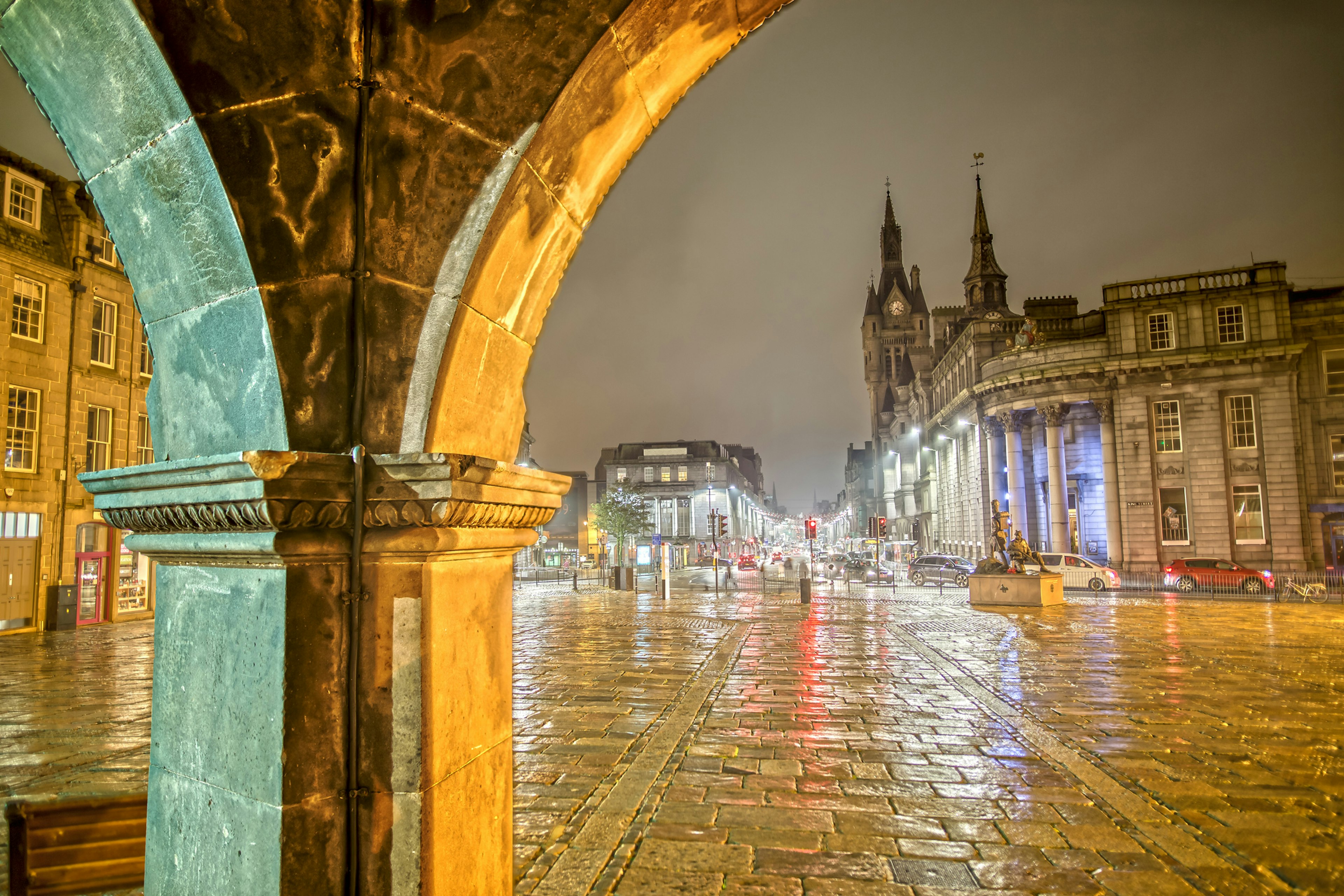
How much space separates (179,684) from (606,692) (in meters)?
7.24

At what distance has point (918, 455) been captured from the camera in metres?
70.4

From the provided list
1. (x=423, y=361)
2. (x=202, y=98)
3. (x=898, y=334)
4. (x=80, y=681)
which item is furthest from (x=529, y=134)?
(x=898, y=334)

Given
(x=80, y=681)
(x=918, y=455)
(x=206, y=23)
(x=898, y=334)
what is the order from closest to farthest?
(x=206, y=23) < (x=80, y=681) < (x=918, y=455) < (x=898, y=334)

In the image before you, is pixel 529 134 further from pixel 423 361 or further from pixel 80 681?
pixel 80 681

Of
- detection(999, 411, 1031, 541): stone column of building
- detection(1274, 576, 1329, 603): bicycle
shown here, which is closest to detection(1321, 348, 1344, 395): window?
detection(1274, 576, 1329, 603): bicycle

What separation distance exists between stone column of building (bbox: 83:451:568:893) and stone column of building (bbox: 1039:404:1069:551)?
42.3m

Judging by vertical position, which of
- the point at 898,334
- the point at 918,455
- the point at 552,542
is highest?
the point at 898,334

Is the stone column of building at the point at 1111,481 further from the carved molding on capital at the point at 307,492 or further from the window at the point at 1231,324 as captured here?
the carved molding on capital at the point at 307,492

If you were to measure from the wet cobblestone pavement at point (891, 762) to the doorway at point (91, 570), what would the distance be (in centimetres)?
902

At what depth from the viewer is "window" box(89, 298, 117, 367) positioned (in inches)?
842

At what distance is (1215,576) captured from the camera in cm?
2742

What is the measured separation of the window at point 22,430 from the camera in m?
18.7

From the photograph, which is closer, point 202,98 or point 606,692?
point 202,98

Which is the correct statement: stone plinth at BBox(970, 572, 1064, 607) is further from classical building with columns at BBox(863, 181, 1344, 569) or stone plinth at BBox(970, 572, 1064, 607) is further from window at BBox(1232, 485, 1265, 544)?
window at BBox(1232, 485, 1265, 544)
